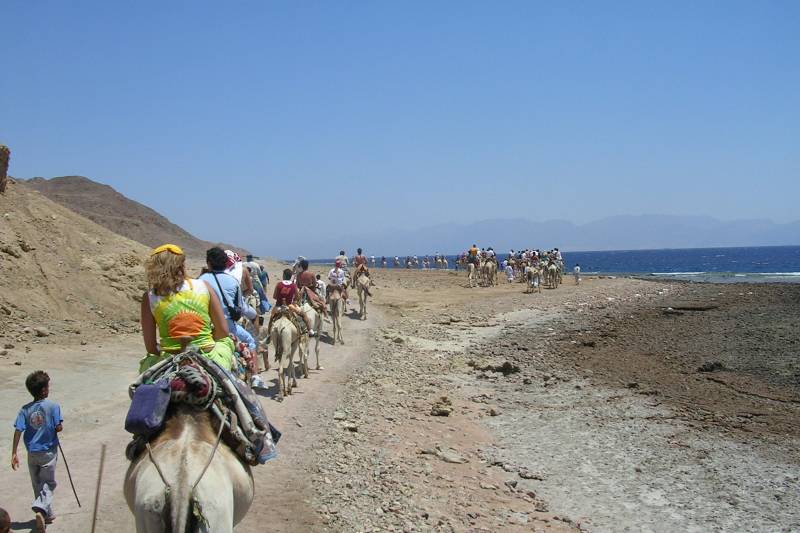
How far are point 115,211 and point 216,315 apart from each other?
65.6m

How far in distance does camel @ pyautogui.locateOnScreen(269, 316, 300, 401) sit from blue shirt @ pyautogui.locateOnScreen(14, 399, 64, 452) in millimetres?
5876

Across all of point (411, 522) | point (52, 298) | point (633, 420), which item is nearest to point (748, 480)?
point (633, 420)

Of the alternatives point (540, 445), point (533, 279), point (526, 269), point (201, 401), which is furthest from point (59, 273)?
point (526, 269)

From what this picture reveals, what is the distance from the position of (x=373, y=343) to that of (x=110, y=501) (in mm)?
14051

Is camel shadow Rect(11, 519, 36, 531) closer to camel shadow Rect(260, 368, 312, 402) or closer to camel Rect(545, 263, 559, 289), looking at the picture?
camel shadow Rect(260, 368, 312, 402)

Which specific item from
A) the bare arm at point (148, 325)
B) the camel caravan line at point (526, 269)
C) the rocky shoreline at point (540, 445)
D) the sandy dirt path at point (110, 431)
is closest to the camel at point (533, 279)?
the camel caravan line at point (526, 269)

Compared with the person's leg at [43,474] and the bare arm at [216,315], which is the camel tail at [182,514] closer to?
the bare arm at [216,315]

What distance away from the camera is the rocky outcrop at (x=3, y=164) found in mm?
18164

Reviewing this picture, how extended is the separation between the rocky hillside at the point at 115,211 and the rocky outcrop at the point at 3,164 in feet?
126

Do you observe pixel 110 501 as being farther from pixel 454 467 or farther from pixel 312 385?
pixel 312 385

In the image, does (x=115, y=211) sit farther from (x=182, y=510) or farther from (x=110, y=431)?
(x=182, y=510)

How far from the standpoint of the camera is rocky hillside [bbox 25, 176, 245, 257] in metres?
58.2

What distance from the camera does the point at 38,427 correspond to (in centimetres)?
701

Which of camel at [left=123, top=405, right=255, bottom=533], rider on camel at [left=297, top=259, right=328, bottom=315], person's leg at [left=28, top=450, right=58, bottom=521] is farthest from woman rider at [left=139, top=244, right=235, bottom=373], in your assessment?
rider on camel at [left=297, top=259, right=328, bottom=315]
